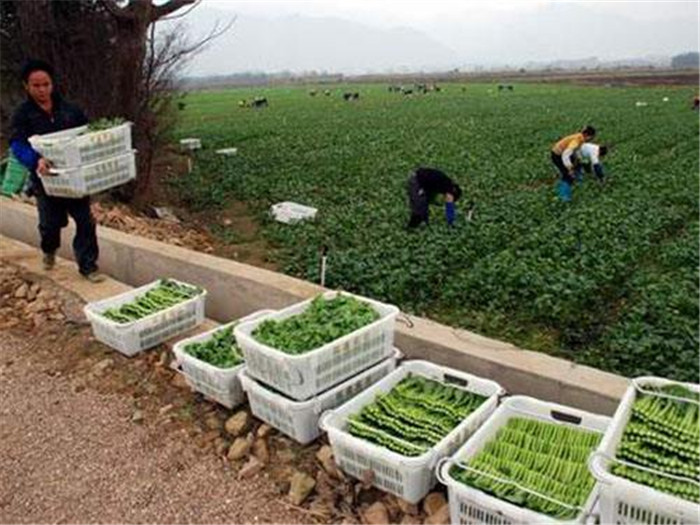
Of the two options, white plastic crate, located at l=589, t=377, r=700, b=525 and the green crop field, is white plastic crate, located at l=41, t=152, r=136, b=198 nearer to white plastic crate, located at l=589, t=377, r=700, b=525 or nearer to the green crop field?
the green crop field

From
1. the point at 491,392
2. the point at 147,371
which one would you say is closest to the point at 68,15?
the point at 147,371

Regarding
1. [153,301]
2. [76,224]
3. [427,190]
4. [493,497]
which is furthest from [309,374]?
[427,190]

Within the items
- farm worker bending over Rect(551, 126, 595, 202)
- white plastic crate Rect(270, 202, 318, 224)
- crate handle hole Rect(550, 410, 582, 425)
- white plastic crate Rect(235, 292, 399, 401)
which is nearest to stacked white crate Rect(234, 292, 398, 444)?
white plastic crate Rect(235, 292, 399, 401)

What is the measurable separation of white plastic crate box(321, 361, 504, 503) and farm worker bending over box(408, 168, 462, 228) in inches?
216

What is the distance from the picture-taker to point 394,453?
3.10m

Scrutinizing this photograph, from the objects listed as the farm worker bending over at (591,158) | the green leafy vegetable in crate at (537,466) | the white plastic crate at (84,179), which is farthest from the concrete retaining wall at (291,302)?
the farm worker bending over at (591,158)

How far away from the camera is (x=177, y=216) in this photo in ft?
35.1

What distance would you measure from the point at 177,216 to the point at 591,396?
8318 mm

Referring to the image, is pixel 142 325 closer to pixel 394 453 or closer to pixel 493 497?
pixel 394 453

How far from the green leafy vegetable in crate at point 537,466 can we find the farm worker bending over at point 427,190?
5.80 metres

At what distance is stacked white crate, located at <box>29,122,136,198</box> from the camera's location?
210 inches

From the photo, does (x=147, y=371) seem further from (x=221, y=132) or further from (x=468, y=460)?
(x=221, y=132)

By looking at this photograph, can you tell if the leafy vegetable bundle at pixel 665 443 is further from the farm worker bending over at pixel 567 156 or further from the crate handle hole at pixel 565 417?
the farm worker bending over at pixel 567 156

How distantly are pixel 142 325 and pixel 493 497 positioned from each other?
9.73ft
